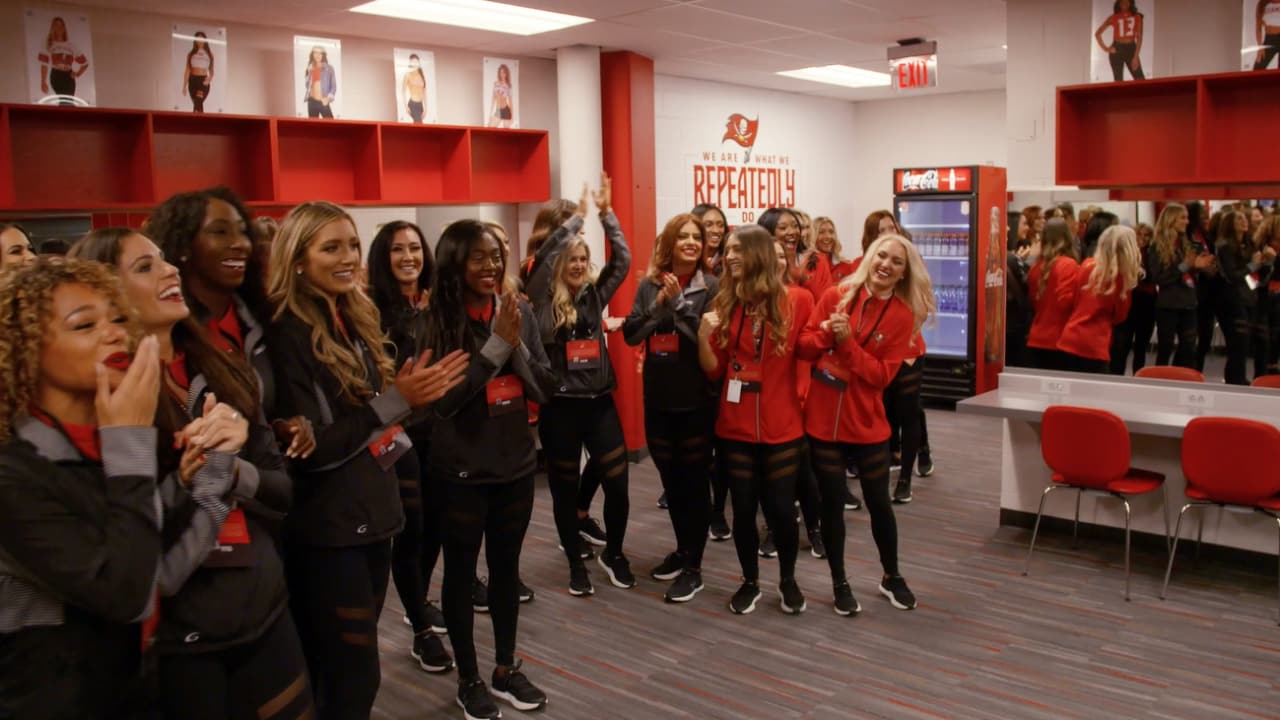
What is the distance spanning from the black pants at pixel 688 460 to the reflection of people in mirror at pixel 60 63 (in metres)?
3.39

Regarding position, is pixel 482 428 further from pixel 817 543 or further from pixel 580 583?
pixel 817 543

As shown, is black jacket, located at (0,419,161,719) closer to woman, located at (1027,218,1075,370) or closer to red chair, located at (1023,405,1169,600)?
red chair, located at (1023,405,1169,600)

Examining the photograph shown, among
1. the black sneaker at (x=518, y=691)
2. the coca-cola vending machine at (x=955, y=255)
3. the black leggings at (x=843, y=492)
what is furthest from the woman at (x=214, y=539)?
the coca-cola vending machine at (x=955, y=255)

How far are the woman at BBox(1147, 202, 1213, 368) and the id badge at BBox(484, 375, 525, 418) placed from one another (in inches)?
140

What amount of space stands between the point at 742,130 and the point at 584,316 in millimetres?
5170

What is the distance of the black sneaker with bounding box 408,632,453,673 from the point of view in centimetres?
378

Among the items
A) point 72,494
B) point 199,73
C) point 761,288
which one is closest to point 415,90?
point 199,73

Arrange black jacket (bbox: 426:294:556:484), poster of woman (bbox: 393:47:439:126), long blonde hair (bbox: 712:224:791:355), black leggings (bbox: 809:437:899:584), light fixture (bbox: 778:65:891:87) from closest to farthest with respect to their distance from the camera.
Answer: black jacket (bbox: 426:294:556:484) < long blonde hair (bbox: 712:224:791:355) < black leggings (bbox: 809:437:899:584) < poster of woman (bbox: 393:47:439:126) < light fixture (bbox: 778:65:891:87)

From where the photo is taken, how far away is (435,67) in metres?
6.69

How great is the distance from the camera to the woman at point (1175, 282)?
16.6 ft

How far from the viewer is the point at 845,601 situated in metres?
4.25

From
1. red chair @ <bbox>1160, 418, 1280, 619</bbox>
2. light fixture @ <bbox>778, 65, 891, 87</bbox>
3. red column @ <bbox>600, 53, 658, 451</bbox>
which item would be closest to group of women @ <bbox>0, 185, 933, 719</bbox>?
red chair @ <bbox>1160, 418, 1280, 619</bbox>

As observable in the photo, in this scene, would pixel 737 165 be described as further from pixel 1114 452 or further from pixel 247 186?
pixel 1114 452

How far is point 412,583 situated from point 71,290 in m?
2.22
